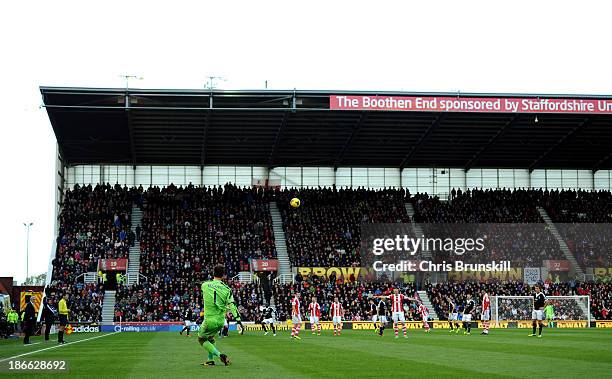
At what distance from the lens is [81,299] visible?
53.3 m

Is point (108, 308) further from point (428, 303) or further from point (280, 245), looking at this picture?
point (428, 303)

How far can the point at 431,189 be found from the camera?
225 feet

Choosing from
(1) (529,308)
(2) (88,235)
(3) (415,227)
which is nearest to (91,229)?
(2) (88,235)

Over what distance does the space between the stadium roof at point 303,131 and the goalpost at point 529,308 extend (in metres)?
12.1

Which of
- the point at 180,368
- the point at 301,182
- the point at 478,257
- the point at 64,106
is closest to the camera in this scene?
the point at 180,368

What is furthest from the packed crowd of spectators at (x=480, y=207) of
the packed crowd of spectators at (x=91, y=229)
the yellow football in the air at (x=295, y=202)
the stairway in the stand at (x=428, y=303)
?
the packed crowd of spectators at (x=91, y=229)

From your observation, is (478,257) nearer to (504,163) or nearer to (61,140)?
(504,163)

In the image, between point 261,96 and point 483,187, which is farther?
point 483,187

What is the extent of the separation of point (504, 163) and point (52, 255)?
35.8 meters

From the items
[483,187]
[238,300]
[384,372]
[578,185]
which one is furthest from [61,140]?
[384,372]

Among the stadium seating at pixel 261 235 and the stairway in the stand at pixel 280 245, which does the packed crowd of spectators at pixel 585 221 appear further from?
the stairway in the stand at pixel 280 245

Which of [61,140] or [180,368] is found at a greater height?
[61,140]

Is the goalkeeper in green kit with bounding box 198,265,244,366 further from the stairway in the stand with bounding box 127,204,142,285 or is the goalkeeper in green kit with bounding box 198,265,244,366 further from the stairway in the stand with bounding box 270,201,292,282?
the stairway in the stand with bounding box 270,201,292,282

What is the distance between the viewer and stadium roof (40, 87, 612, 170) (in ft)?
176
